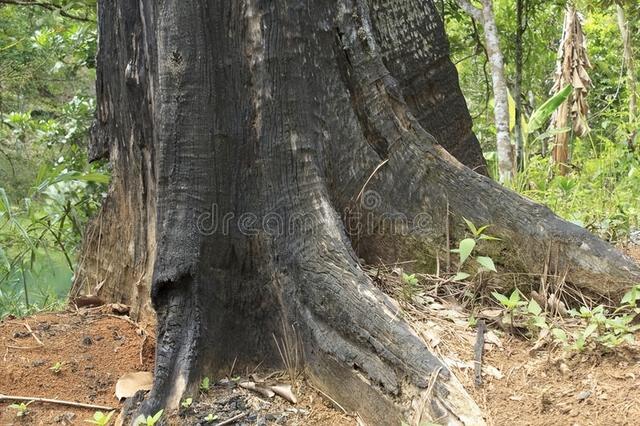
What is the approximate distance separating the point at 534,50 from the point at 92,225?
775 cm

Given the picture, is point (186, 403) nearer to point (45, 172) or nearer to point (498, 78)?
point (45, 172)

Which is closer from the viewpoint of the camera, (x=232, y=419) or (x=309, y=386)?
(x=232, y=419)

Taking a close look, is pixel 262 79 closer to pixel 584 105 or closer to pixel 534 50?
pixel 534 50

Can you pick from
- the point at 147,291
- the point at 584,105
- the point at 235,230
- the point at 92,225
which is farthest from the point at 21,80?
the point at 584,105

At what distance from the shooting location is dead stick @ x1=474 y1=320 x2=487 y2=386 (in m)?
1.97

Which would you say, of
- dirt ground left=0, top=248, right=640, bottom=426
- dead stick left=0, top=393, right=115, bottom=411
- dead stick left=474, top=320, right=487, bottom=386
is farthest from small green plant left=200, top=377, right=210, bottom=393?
dead stick left=474, top=320, right=487, bottom=386

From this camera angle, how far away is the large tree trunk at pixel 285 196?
2.24m

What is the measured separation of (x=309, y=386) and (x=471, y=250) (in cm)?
83

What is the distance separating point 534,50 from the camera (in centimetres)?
925

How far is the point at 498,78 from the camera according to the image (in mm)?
6234

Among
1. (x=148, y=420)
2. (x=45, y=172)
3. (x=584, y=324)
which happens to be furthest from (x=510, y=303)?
(x=45, y=172)

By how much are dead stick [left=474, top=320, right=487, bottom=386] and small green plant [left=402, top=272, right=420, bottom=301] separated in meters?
0.28

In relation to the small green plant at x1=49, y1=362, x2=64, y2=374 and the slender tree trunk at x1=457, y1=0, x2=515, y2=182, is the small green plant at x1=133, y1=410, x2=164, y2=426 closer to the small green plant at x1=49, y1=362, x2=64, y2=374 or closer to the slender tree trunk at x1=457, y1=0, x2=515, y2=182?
the small green plant at x1=49, y1=362, x2=64, y2=374

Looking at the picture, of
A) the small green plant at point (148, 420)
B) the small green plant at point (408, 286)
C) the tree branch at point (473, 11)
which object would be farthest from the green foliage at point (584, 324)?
Answer: the tree branch at point (473, 11)
